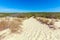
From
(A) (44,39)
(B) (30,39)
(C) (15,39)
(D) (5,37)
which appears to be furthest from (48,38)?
(D) (5,37)

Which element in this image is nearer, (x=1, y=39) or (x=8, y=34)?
(x=1, y=39)

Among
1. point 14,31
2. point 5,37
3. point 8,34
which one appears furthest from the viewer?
point 14,31

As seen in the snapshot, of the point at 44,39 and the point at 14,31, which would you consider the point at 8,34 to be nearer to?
the point at 14,31

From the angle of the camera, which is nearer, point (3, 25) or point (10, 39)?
point (10, 39)

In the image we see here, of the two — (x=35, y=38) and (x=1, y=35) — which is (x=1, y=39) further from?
(x=35, y=38)

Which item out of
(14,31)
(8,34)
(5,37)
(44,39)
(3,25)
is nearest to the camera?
(44,39)

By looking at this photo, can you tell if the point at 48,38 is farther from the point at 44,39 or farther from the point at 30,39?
the point at 30,39

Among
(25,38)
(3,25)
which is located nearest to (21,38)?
(25,38)

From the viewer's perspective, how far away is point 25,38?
7578 millimetres

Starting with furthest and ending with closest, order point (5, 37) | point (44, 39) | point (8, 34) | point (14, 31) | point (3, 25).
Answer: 1. point (3, 25)
2. point (14, 31)
3. point (8, 34)
4. point (5, 37)
5. point (44, 39)

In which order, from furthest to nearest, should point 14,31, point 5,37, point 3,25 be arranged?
point 3,25 → point 14,31 → point 5,37

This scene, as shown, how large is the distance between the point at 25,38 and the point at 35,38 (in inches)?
19.6

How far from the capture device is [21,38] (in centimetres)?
764

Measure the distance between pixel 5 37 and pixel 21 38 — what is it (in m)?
Result: 0.87
